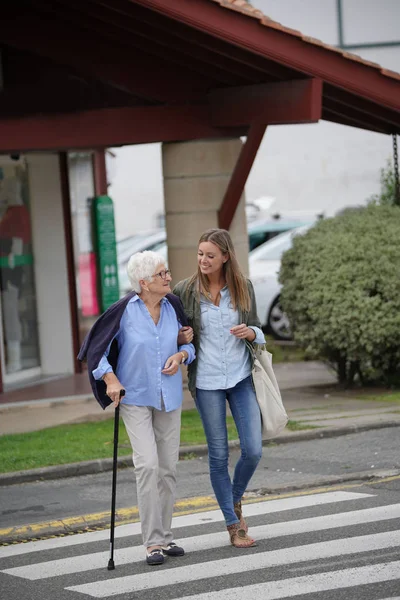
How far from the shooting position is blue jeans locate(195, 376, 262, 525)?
6449mm

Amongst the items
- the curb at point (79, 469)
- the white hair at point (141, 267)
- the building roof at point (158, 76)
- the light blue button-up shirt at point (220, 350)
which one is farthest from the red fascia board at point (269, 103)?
the white hair at point (141, 267)

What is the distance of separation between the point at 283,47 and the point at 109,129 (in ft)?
6.69

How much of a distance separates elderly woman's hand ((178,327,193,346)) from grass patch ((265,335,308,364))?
29.9 feet

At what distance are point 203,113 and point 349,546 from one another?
7068mm

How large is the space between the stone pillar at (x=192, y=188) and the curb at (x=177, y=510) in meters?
4.88

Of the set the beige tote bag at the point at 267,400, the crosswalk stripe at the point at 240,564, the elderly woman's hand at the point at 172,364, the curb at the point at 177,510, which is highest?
the elderly woman's hand at the point at 172,364

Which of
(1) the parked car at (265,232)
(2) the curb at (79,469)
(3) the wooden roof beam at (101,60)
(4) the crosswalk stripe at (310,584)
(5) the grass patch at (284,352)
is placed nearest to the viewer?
(4) the crosswalk stripe at (310,584)

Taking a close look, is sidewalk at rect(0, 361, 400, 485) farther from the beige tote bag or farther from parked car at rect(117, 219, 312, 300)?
parked car at rect(117, 219, 312, 300)

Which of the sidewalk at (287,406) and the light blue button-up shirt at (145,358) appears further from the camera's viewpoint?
the sidewalk at (287,406)

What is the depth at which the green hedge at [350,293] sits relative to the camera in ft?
38.6

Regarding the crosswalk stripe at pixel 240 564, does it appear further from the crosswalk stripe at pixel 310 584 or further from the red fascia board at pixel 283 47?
the red fascia board at pixel 283 47

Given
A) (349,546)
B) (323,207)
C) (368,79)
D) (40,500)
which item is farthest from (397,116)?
(323,207)

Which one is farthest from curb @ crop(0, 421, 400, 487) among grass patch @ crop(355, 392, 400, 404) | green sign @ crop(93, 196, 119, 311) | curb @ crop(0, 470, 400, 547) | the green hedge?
green sign @ crop(93, 196, 119, 311)

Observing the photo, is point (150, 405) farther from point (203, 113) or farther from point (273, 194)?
point (273, 194)
